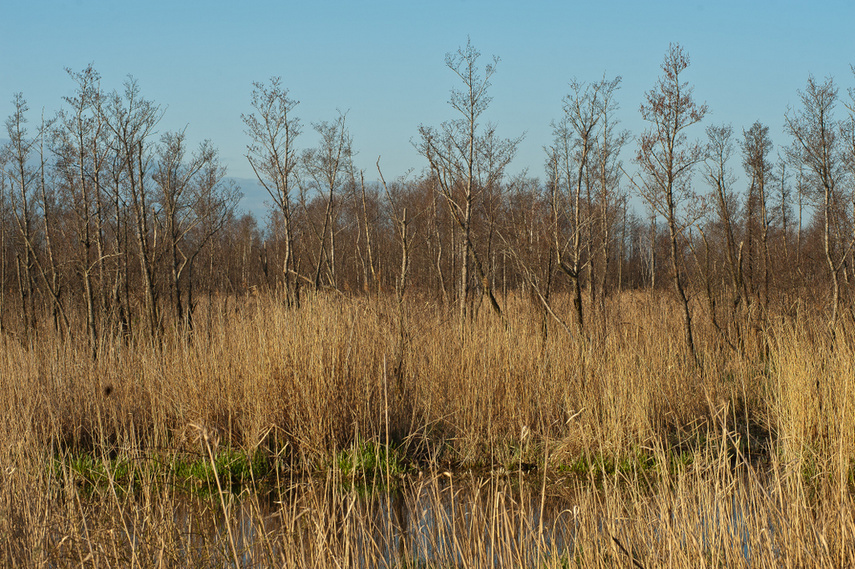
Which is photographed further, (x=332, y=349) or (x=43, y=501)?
Result: (x=332, y=349)

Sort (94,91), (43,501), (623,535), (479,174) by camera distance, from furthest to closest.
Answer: (479,174) → (94,91) → (43,501) → (623,535)

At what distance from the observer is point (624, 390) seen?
483cm

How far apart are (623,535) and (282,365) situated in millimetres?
2903

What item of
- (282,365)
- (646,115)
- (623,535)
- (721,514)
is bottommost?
(623,535)

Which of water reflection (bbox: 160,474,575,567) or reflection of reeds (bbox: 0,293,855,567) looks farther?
reflection of reeds (bbox: 0,293,855,567)

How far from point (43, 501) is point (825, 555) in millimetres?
3377

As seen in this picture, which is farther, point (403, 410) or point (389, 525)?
point (403, 410)

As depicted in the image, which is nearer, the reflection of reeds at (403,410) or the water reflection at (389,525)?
the water reflection at (389,525)

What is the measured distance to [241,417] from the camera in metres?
5.04

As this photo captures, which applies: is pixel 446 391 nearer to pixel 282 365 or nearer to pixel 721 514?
pixel 282 365

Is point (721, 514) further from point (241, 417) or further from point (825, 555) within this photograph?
point (241, 417)

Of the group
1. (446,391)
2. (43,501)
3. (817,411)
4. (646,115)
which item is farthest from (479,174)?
(43,501)

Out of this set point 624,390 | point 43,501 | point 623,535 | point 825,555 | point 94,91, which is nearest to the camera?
point 825,555

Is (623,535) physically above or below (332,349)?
below
